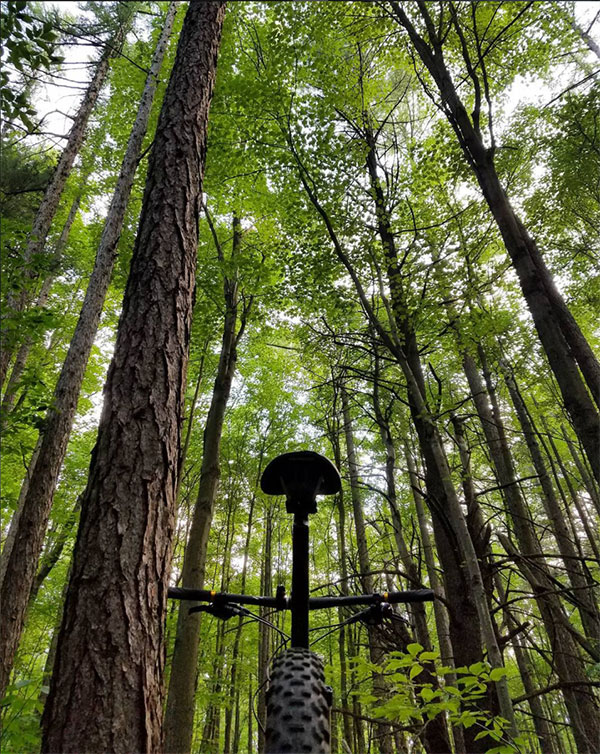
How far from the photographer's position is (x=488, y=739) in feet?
11.0

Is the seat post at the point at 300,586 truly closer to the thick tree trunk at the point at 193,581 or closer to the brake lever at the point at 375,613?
the brake lever at the point at 375,613

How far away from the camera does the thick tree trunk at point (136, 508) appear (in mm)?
1083

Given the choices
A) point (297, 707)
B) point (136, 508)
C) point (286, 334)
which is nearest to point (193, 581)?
point (136, 508)

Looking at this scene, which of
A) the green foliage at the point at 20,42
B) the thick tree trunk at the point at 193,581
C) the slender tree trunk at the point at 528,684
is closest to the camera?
the green foliage at the point at 20,42

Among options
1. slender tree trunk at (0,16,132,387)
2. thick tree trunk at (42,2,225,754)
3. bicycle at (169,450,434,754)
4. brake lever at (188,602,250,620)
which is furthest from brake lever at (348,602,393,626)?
slender tree trunk at (0,16,132,387)

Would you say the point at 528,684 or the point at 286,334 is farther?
the point at 286,334

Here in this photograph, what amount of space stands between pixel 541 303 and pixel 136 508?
2974mm

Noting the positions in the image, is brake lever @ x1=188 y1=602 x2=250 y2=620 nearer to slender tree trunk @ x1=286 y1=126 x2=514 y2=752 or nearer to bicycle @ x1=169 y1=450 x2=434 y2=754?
bicycle @ x1=169 y1=450 x2=434 y2=754

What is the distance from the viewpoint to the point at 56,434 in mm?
5586

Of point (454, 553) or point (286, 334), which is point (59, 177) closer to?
point (286, 334)

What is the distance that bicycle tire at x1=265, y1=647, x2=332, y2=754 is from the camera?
0.88m

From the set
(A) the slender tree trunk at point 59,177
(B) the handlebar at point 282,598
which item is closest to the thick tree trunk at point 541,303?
(B) the handlebar at point 282,598

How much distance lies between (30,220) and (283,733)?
39.7 ft

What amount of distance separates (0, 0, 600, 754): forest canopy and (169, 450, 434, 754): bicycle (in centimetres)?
13
